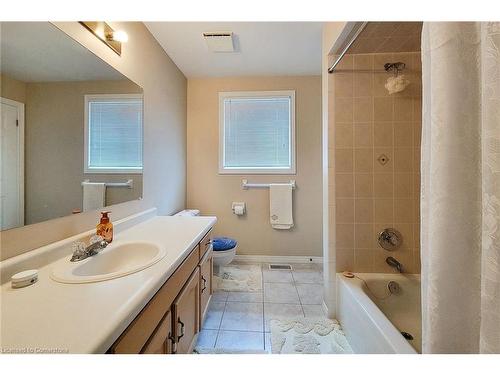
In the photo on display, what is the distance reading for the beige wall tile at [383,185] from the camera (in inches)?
64.8

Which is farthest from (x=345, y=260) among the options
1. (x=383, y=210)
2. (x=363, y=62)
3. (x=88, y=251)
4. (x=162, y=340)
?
(x=88, y=251)

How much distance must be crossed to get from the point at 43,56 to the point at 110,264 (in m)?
0.99

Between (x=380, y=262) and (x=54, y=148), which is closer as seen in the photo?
(x=54, y=148)

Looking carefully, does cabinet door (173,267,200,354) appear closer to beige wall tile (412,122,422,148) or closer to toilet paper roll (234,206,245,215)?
toilet paper roll (234,206,245,215)

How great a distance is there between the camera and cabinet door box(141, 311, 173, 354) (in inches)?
29.0

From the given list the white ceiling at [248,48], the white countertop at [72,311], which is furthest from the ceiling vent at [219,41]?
the white countertop at [72,311]

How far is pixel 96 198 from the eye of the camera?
1200 mm

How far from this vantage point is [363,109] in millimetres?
1631

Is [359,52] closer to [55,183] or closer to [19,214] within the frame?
[55,183]

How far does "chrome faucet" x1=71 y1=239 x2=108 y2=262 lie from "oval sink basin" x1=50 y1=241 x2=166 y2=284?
2 cm

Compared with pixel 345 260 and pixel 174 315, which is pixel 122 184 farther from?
pixel 345 260

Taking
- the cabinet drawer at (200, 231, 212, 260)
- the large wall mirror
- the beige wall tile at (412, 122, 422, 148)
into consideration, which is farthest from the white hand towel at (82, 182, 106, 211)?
the beige wall tile at (412, 122, 422, 148)
